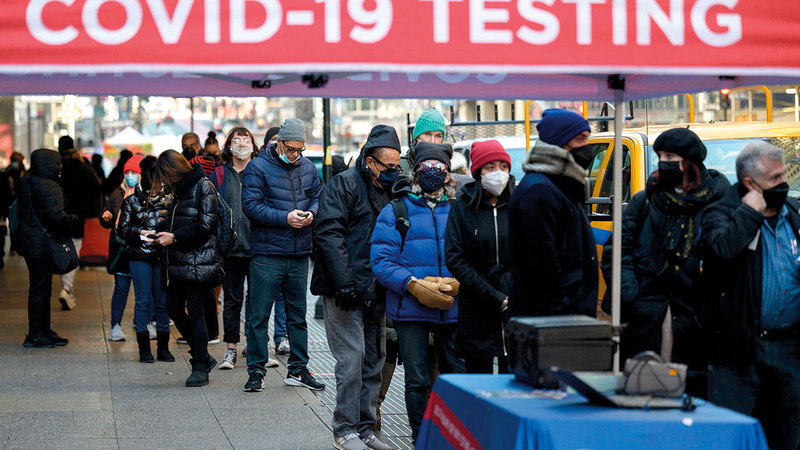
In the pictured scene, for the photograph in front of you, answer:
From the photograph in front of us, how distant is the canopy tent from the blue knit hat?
3.44ft

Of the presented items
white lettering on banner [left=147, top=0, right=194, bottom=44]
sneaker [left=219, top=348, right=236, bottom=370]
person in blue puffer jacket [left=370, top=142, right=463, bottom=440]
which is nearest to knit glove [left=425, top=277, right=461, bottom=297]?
person in blue puffer jacket [left=370, top=142, right=463, bottom=440]

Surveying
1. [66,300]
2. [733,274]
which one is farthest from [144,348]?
[733,274]

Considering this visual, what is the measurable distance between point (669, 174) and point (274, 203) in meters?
3.94

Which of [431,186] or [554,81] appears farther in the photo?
[431,186]

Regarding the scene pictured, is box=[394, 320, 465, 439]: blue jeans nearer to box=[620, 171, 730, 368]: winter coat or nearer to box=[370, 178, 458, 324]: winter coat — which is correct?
box=[370, 178, 458, 324]: winter coat

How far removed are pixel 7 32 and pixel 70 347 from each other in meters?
7.77

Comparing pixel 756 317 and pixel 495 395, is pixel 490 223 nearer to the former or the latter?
pixel 756 317

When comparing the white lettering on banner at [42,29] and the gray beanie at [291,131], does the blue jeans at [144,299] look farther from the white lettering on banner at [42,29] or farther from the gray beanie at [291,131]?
the white lettering on banner at [42,29]

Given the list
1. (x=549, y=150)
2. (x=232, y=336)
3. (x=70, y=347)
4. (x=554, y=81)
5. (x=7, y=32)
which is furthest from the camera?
(x=70, y=347)

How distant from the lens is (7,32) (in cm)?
388

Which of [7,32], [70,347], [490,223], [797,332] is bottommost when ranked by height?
[70,347]

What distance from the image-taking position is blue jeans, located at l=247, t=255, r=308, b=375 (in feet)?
29.1

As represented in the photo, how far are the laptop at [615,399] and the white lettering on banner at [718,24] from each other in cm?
132

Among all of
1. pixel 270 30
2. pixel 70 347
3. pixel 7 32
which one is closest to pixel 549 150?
pixel 270 30
